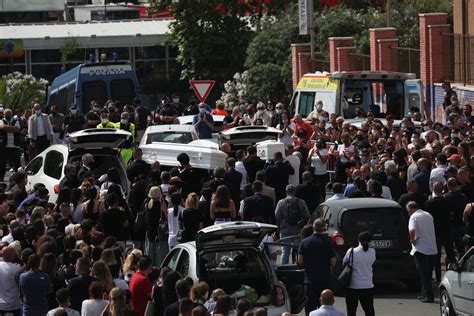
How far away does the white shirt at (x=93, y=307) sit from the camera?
1414cm

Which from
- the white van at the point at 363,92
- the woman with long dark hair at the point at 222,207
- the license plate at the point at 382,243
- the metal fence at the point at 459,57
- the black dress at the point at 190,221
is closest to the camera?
the black dress at the point at 190,221

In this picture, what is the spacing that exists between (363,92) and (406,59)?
9802 millimetres

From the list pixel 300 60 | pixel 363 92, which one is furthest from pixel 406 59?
pixel 363 92

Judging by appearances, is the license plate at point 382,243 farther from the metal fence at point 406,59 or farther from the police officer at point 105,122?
the metal fence at point 406,59

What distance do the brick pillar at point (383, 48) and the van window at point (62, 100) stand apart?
10.4 metres

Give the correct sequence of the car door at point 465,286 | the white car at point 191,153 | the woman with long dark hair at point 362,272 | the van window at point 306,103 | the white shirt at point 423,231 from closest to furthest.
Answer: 1. the car door at point 465,286
2. the woman with long dark hair at point 362,272
3. the white shirt at point 423,231
4. the white car at point 191,153
5. the van window at point 306,103

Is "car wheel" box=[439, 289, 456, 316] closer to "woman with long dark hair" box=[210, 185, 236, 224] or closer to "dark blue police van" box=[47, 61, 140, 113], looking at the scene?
"woman with long dark hair" box=[210, 185, 236, 224]

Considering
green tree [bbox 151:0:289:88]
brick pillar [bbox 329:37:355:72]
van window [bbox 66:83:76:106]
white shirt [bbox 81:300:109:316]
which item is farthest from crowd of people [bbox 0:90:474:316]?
green tree [bbox 151:0:289:88]

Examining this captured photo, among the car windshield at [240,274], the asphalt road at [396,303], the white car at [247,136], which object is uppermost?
the white car at [247,136]

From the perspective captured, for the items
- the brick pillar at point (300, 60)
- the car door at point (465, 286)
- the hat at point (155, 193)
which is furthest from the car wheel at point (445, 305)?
the brick pillar at point (300, 60)

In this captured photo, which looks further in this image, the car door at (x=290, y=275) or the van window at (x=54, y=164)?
the van window at (x=54, y=164)

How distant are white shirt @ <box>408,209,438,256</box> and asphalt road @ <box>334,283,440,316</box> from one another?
2.46 ft

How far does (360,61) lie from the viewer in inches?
1919

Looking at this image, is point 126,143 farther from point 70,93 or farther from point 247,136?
point 70,93
